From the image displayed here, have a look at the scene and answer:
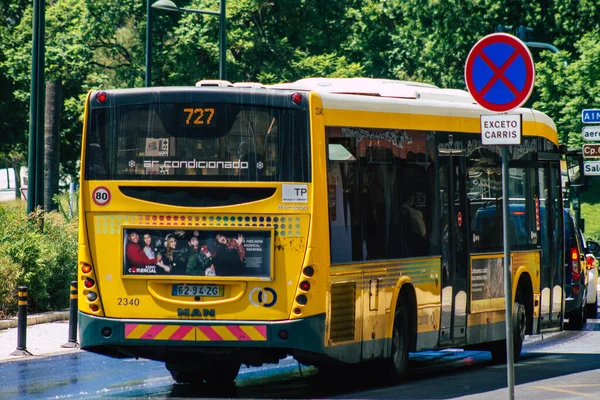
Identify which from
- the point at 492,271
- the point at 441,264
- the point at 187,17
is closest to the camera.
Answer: the point at 441,264

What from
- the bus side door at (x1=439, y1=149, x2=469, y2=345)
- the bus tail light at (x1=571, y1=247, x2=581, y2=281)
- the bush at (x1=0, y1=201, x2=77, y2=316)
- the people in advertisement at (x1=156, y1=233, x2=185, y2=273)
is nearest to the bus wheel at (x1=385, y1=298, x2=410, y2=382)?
the bus side door at (x1=439, y1=149, x2=469, y2=345)

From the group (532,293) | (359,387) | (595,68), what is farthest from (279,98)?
(595,68)

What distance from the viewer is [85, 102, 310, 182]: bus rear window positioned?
460 inches

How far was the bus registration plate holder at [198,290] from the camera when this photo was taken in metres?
11.7

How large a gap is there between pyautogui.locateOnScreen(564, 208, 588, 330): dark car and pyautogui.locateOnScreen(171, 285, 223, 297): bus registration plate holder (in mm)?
10115

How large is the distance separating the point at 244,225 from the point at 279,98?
1.18 metres

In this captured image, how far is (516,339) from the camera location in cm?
1557

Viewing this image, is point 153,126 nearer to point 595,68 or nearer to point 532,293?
point 532,293

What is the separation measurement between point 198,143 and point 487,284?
15.2 ft

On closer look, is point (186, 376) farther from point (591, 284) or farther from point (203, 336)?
point (591, 284)

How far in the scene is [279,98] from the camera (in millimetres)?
11711

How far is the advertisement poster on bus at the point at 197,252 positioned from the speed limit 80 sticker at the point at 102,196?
1.09 feet

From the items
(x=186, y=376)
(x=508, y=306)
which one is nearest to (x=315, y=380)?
(x=186, y=376)

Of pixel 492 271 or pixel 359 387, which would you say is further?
pixel 492 271
